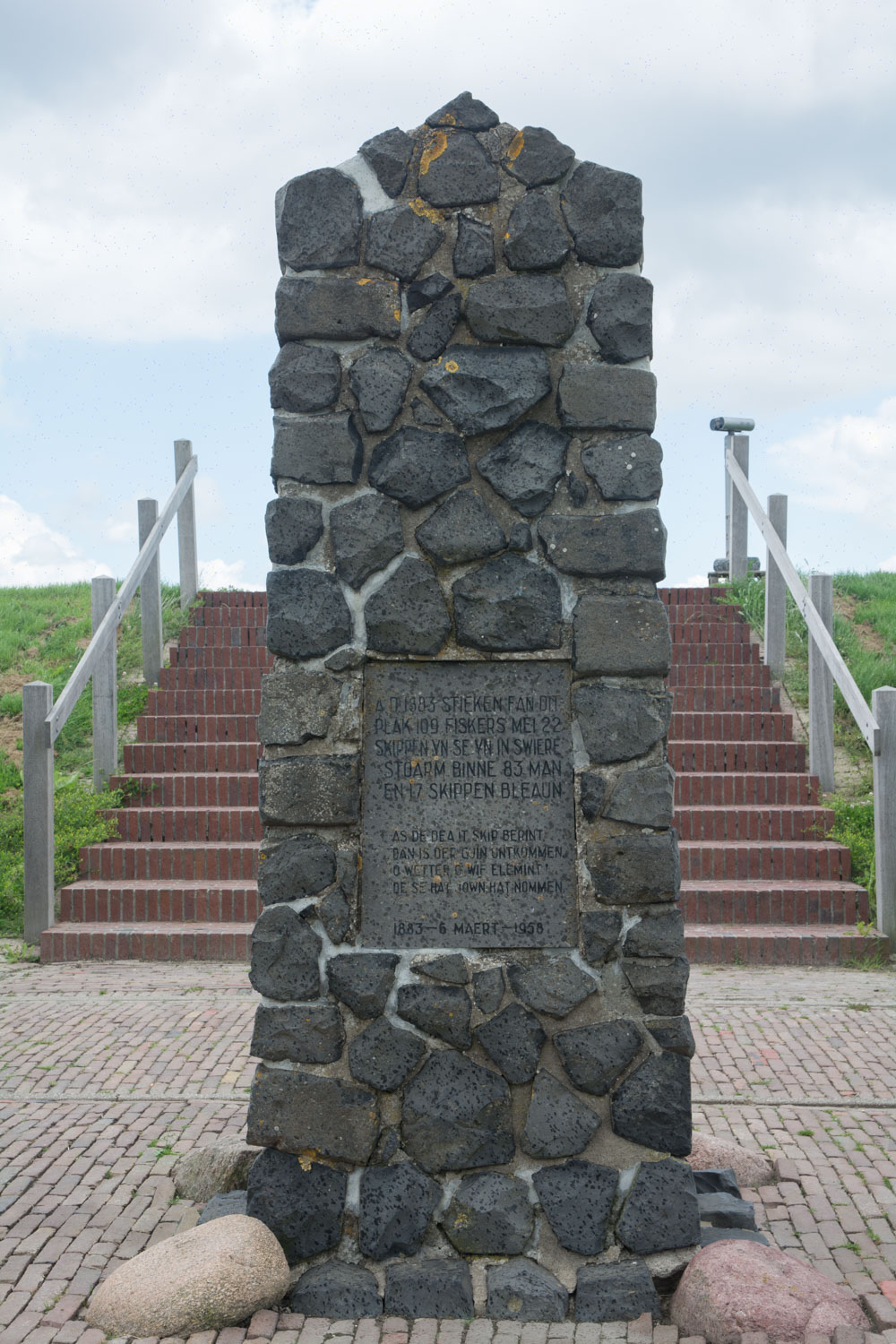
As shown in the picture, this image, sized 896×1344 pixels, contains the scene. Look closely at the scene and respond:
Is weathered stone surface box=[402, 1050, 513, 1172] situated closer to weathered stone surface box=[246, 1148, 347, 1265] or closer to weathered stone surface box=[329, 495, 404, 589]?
weathered stone surface box=[246, 1148, 347, 1265]

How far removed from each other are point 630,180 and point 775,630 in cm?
679

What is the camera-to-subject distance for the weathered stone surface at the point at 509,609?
338 centimetres

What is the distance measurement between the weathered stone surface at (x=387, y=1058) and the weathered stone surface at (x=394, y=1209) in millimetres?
234

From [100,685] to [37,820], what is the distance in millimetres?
1573

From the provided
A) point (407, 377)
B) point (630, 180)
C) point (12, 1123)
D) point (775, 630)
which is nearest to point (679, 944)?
point (407, 377)

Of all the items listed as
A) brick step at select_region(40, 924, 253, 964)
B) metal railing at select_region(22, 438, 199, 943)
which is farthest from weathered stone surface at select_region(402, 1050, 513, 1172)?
metal railing at select_region(22, 438, 199, 943)

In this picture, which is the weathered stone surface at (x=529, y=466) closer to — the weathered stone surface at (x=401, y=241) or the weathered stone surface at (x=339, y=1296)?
the weathered stone surface at (x=401, y=241)

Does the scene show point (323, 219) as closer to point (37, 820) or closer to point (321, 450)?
point (321, 450)

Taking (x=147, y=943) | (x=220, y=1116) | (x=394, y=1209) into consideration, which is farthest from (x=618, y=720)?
(x=147, y=943)

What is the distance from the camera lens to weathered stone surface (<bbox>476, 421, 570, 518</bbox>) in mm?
3387

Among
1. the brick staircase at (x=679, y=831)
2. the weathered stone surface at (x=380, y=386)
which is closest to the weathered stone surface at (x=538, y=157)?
the weathered stone surface at (x=380, y=386)

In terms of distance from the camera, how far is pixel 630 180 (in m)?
3.42

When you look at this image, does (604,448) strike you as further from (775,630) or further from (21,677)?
(21,677)

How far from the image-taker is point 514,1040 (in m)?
3.32
